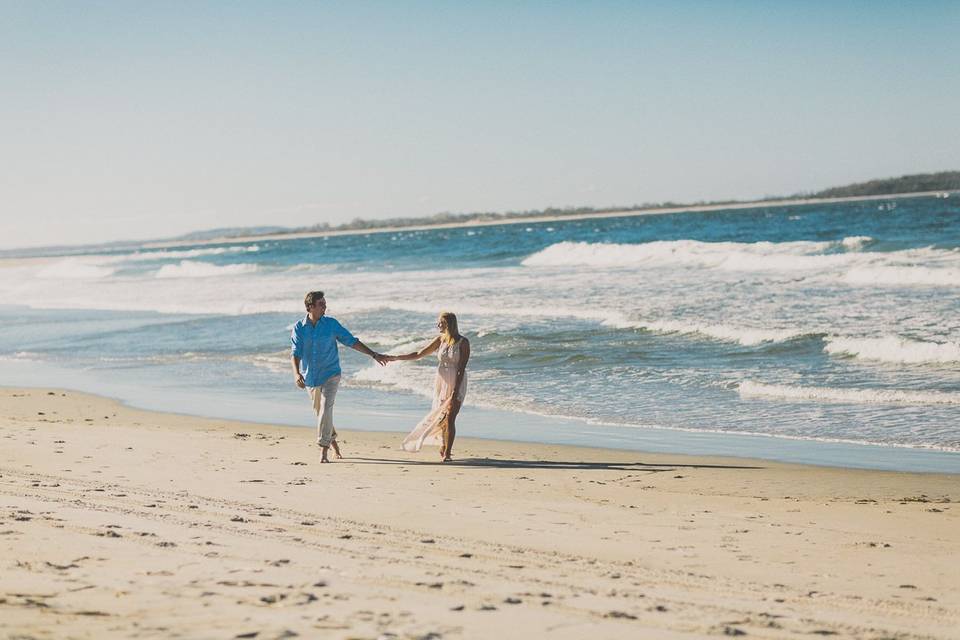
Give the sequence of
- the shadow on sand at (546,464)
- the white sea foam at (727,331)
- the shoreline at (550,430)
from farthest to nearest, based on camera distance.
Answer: the white sea foam at (727,331) < the shoreline at (550,430) < the shadow on sand at (546,464)

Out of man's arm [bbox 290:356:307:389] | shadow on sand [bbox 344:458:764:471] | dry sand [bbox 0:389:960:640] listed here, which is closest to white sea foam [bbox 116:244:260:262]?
man's arm [bbox 290:356:307:389]

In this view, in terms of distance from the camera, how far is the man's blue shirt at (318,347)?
949 cm

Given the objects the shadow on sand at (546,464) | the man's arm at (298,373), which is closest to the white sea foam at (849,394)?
the shadow on sand at (546,464)

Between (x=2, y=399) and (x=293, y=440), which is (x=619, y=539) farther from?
(x=2, y=399)

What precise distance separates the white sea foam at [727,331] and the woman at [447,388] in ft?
26.9

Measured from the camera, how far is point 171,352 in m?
20.3

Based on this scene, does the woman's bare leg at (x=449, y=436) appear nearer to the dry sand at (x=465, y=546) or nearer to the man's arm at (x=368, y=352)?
the dry sand at (x=465, y=546)

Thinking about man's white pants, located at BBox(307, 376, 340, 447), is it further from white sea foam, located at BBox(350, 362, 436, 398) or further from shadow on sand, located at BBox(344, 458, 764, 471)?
white sea foam, located at BBox(350, 362, 436, 398)

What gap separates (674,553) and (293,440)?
5.90 meters

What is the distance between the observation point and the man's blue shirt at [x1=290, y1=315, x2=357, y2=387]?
31.1 ft

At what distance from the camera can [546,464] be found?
30.6 feet

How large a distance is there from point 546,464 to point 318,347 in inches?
95.0

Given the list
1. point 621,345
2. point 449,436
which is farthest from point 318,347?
point 621,345

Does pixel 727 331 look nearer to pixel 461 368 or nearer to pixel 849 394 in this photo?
pixel 849 394
